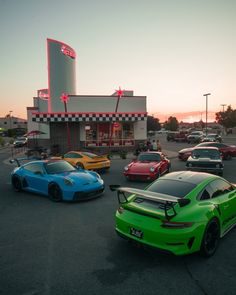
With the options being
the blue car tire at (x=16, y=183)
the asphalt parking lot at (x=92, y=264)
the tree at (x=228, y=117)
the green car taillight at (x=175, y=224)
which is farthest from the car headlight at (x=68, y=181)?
the tree at (x=228, y=117)

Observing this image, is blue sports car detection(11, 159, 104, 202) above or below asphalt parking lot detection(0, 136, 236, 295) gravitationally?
above

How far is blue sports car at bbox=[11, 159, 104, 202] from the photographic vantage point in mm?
7438

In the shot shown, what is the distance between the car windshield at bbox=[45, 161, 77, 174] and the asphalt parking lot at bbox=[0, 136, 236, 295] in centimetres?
229

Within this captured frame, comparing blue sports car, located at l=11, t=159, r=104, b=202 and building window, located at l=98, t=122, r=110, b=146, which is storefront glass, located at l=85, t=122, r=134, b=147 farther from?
blue sports car, located at l=11, t=159, r=104, b=202

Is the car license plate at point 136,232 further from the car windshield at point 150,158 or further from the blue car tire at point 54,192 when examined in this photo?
the car windshield at point 150,158

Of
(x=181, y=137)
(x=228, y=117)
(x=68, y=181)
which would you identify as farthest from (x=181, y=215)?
(x=228, y=117)

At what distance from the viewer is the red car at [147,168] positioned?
10.1m

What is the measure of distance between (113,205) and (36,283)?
3.85 meters

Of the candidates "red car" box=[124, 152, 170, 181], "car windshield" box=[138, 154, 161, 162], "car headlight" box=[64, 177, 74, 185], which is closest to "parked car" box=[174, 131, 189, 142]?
"red car" box=[124, 152, 170, 181]

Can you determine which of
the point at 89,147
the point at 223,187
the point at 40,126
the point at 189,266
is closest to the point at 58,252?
the point at 189,266

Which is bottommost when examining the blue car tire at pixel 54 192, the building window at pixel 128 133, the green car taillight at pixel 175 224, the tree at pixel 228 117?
the blue car tire at pixel 54 192

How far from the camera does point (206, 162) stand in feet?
36.2

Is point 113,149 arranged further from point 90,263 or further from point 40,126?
point 90,263

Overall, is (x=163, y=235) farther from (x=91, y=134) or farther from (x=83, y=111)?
(x=83, y=111)
